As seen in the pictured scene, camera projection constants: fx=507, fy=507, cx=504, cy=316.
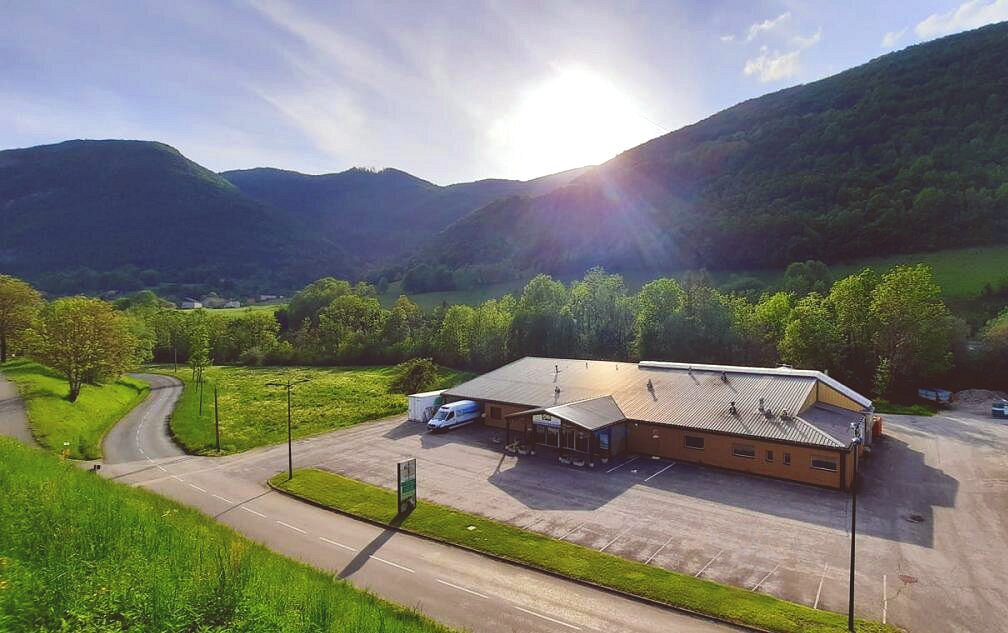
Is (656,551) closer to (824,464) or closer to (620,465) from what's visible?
(620,465)

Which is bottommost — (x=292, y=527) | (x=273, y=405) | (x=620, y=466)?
(x=273, y=405)

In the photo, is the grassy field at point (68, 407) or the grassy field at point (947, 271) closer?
the grassy field at point (68, 407)

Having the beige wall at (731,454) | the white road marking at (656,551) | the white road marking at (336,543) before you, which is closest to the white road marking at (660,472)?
the beige wall at (731,454)

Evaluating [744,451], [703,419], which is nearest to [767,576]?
[744,451]

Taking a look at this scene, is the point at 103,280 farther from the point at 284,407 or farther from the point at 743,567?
the point at 743,567

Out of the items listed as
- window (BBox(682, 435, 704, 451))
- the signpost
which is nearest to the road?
the signpost

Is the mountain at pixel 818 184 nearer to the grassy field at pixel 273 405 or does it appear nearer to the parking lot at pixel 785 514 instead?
the parking lot at pixel 785 514
